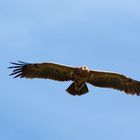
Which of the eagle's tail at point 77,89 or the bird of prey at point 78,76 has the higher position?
the bird of prey at point 78,76

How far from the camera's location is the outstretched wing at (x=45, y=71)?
16.8 metres

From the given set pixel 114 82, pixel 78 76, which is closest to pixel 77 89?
pixel 78 76

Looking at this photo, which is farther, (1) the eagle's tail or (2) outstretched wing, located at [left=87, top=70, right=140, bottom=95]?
(2) outstretched wing, located at [left=87, top=70, right=140, bottom=95]

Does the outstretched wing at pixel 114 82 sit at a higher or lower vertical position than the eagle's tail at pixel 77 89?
higher

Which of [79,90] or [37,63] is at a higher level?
[37,63]

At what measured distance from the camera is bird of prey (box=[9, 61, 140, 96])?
53.7ft

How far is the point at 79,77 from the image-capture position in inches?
642

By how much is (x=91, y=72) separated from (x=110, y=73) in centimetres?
82

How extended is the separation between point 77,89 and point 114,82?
5.72 ft

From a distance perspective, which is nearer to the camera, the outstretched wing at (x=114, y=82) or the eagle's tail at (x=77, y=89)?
the eagle's tail at (x=77, y=89)

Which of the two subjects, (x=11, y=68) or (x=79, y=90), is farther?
(x=11, y=68)

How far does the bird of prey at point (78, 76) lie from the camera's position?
16359 mm

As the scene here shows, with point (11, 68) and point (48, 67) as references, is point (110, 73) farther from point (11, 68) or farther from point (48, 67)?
point (11, 68)

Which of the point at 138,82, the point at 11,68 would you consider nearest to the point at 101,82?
the point at 138,82
